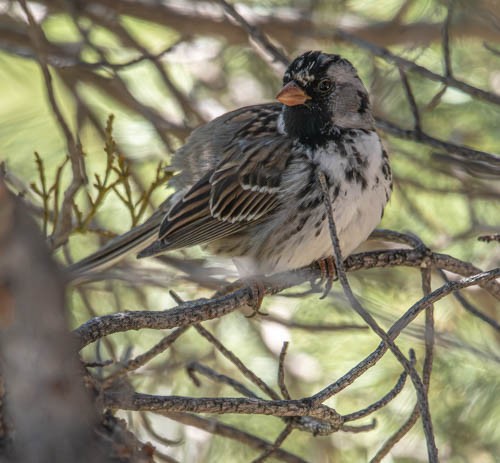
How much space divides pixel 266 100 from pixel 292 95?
1.24 m

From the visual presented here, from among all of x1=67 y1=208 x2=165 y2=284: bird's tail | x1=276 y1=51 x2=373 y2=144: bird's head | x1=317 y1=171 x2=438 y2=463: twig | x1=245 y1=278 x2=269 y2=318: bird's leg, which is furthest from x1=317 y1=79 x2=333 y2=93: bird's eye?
x1=317 y1=171 x2=438 y2=463: twig

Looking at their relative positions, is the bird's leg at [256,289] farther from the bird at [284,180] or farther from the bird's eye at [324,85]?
the bird's eye at [324,85]

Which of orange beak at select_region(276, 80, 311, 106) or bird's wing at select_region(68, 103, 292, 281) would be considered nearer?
orange beak at select_region(276, 80, 311, 106)

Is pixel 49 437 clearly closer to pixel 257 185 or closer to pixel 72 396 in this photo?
pixel 72 396

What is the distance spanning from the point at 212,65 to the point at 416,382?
272 cm

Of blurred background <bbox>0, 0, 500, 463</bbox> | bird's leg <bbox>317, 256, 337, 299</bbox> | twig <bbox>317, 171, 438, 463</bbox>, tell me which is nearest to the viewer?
twig <bbox>317, 171, 438, 463</bbox>

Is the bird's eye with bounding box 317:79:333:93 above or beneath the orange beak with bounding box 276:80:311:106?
above

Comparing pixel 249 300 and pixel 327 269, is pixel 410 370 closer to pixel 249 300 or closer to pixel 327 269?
pixel 249 300

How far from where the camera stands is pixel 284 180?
280 centimetres

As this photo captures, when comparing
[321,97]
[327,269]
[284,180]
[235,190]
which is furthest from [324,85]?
[327,269]

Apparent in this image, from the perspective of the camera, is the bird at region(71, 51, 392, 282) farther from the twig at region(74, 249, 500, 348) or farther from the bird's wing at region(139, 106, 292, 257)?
the twig at region(74, 249, 500, 348)

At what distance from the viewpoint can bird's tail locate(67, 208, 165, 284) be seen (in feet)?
9.86

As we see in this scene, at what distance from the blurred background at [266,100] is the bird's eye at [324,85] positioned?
18cm

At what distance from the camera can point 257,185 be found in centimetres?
294
